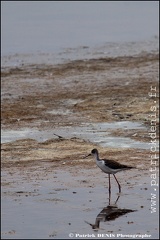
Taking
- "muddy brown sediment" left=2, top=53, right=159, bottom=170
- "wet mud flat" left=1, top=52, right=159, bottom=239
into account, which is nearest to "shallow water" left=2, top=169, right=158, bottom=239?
"wet mud flat" left=1, top=52, right=159, bottom=239

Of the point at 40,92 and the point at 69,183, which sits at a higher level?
the point at 40,92

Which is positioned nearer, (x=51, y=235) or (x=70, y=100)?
(x=51, y=235)

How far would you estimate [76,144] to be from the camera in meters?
20.6

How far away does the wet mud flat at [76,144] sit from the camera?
15.0m

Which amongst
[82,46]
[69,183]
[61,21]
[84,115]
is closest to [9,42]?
[82,46]

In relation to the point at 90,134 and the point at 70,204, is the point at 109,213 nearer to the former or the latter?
the point at 70,204

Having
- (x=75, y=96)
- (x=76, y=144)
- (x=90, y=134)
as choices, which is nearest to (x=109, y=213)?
(x=76, y=144)

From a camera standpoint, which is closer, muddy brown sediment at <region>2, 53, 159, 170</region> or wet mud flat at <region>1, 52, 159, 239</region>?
wet mud flat at <region>1, 52, 159, 239</region>

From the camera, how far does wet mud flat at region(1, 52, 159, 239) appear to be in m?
15.0

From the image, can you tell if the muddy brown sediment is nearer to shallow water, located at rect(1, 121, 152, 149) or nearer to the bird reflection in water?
shallow water, located at rect(1, 121, 152, 149)

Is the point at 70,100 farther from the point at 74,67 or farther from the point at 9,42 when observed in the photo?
the point at 9,42

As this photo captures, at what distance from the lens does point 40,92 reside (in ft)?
89.7

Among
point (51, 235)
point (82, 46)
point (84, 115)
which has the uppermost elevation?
point (82, 46)

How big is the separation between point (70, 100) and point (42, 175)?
8047mm
